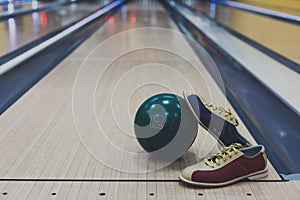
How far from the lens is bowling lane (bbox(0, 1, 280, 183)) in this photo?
1357mm

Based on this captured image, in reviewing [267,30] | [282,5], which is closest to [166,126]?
[267,30]

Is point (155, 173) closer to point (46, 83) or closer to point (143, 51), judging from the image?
point (46, 83)

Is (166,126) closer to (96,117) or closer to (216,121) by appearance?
(216,121)

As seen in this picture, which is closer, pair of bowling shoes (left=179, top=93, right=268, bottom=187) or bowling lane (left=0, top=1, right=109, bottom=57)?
pair of bowling shoes (left=179, top=93, right=268, bottom=187)

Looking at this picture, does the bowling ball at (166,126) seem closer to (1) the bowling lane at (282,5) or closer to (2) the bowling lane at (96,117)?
(2) the bowling lane at (96,117)

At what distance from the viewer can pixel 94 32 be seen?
4820 mm

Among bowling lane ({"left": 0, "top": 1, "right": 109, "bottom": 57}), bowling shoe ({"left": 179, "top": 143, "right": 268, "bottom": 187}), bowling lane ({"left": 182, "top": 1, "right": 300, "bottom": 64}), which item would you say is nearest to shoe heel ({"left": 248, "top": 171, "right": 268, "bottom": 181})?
bowling shoe ({"left": 179, "top": 143, "right": 268, "bottom": 187})

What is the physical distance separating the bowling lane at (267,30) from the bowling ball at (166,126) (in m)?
1.75

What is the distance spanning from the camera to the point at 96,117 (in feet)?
6.08

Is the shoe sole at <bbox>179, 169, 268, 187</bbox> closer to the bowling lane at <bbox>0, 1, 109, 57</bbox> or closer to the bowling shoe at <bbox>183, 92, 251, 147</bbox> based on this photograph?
the bowling shoe at <bbox>183, 92, 251, 147</bbox>

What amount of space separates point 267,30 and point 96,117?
318 centimetres

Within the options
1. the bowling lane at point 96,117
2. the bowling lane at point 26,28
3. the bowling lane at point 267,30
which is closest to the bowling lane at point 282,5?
the bowling lane at point 267,30

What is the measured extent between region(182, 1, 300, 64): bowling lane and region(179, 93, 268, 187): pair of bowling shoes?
1726 mm

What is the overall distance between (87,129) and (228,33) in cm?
320
